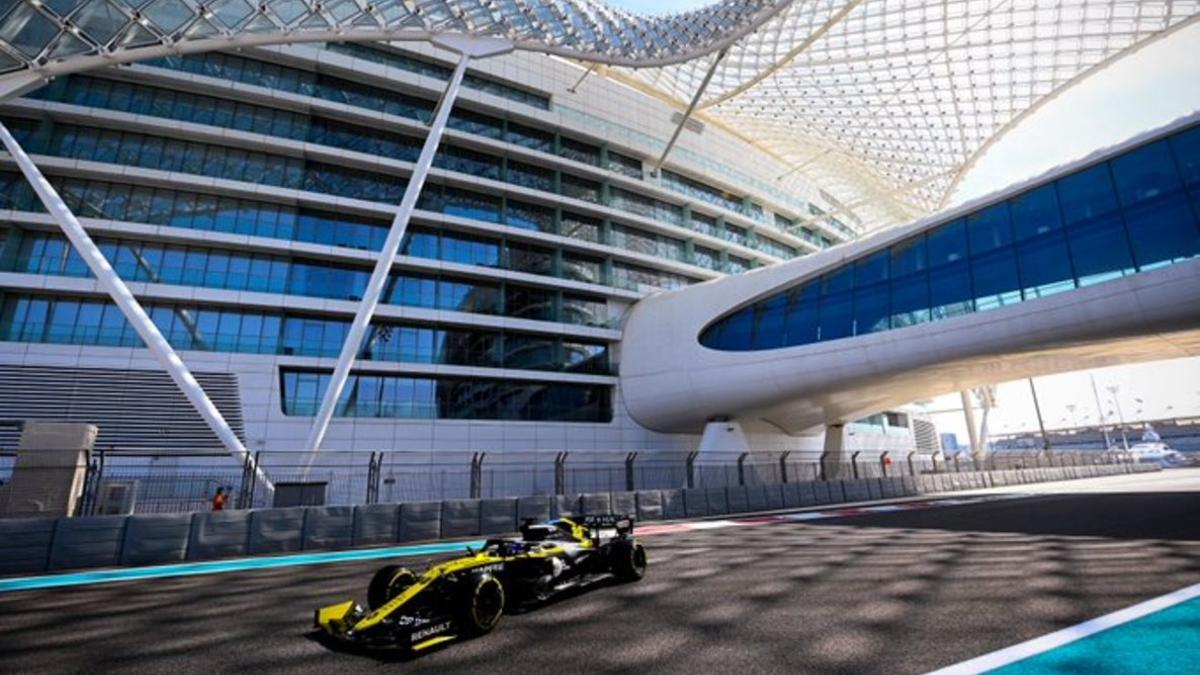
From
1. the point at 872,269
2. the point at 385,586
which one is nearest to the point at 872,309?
the point at 872,269

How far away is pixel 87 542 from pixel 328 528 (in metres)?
4.62

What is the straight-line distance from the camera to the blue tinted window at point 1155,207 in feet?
64.7

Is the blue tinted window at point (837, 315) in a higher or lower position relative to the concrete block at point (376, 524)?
higher

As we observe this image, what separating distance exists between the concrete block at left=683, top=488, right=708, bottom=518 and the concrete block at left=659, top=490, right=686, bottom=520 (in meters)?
0.17

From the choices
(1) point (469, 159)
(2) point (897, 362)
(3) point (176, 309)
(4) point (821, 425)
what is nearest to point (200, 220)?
(3) point (176, 309)

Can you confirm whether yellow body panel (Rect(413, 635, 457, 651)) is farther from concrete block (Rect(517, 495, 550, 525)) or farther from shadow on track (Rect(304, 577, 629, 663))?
concrete block (Rect(517, 495, 550, 525))

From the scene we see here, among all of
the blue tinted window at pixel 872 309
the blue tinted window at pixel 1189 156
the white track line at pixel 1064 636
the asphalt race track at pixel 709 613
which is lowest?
the asphalt race track at pixel 709 613

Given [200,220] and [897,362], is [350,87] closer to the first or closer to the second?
[200,220]

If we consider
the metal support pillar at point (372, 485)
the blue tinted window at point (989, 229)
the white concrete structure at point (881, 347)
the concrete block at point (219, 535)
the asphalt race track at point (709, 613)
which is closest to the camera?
the asphalt race track at point (709, 613)

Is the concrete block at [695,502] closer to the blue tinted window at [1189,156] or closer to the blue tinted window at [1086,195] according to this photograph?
the blue tinted window at [1086,195]

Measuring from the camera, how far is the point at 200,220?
89.3ft

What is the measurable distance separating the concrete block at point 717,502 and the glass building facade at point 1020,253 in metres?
10.6

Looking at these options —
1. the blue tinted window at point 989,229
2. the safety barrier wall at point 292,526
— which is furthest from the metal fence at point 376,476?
→ the blue tinted window at point 989,229

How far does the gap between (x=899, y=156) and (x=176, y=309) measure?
53.3m
